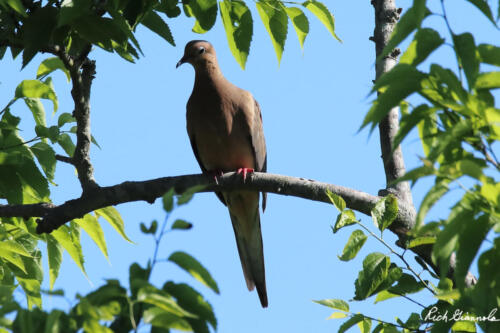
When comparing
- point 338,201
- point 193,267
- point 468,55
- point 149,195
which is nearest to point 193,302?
point 193,267

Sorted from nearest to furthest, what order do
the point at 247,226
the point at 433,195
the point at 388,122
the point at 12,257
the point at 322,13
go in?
the point at 433,195, the point at 12,257, the point at 322,13, the point at 388,122, the point at 247,226

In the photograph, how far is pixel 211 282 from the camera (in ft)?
7.37

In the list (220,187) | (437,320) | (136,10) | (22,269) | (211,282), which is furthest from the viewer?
(220,187)

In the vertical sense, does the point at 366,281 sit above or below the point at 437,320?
above

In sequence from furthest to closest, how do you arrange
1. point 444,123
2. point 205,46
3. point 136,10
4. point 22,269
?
1. point 205,46
2. point 22,269
3. point 136,10
4. point 444,123

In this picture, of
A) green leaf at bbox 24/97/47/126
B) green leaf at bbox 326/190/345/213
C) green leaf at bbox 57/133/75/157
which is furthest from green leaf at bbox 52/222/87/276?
green leaf at bbox 326/190/345/213

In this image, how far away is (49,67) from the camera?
4445mm

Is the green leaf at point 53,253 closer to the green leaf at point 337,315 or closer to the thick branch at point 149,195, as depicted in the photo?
the thick branch at point 149,195

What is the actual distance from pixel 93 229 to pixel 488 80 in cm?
263

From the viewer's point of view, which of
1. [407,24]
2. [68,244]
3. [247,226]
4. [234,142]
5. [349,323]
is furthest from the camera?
[247,226]

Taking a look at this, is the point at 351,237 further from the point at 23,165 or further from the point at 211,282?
the point at 23,165

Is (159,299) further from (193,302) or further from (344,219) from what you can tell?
(344,219)

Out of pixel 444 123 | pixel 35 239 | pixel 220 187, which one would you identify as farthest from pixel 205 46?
pixel 444 123

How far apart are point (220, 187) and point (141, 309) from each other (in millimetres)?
2312
